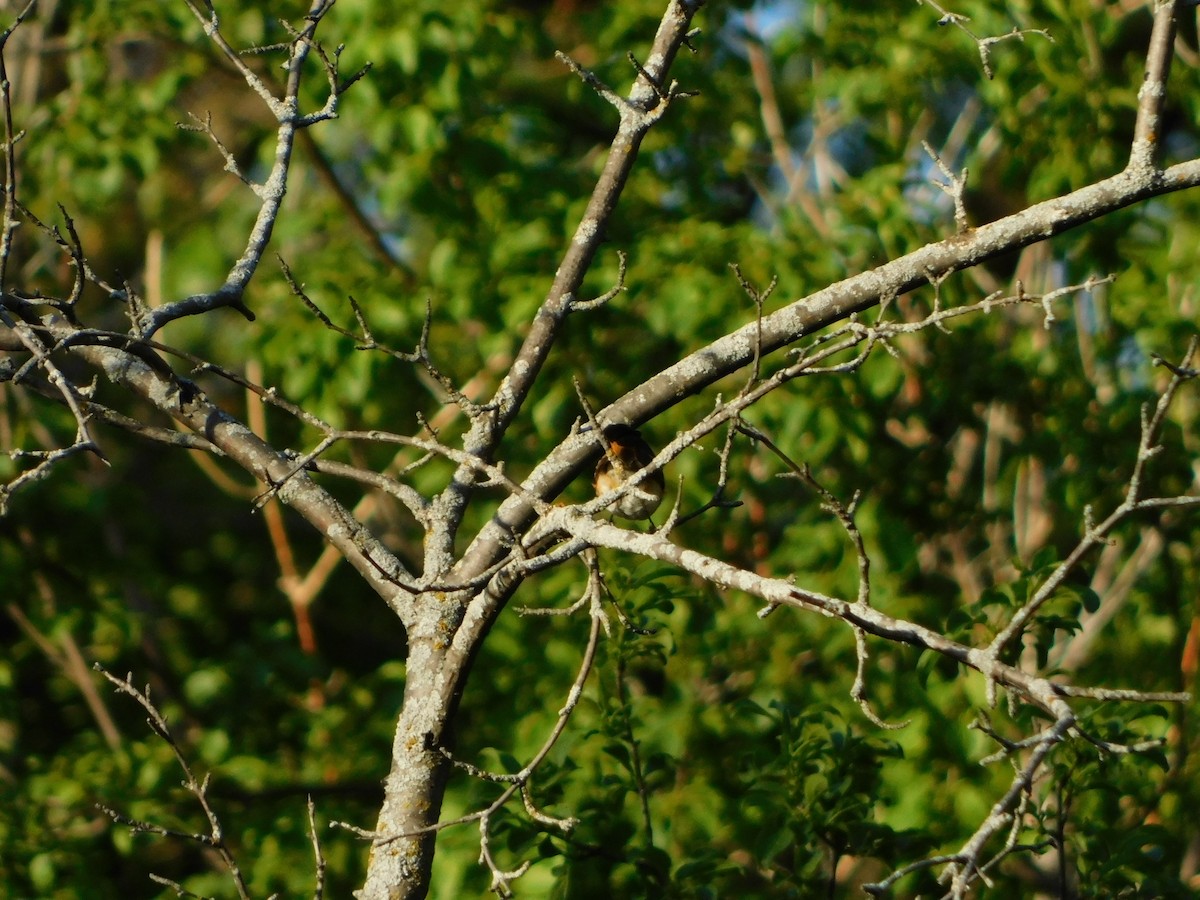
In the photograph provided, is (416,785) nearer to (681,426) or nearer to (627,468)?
(627,468)

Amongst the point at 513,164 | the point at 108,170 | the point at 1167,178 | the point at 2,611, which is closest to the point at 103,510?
the point at 2,611

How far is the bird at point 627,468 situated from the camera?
2520mm

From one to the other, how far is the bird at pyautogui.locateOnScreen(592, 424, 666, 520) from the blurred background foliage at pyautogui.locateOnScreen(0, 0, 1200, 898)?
0.26 meters

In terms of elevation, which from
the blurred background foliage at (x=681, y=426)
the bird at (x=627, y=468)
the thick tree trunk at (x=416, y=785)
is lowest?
the thick tree trunk at (x=416, y=785)

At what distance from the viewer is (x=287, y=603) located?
21.8 ft

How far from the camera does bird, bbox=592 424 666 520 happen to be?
252 centimetres

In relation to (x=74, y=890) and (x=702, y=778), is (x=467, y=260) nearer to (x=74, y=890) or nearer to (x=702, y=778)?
(x=702, y=778)

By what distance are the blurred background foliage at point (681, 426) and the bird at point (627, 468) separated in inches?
10.4

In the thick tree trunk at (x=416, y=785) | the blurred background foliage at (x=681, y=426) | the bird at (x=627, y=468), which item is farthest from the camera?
the blurred background foliage at (x=681, y=426)

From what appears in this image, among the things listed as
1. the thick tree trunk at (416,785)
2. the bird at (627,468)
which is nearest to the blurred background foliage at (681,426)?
the bird at (627,468)

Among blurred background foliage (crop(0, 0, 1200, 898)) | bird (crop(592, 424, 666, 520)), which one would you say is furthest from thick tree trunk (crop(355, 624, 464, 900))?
blurred background foliage (crop(0, 0, 1200, 898))

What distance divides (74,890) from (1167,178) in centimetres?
353

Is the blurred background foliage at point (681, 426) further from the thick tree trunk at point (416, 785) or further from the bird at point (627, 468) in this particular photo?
the thick tree trunk at point (416, 785)

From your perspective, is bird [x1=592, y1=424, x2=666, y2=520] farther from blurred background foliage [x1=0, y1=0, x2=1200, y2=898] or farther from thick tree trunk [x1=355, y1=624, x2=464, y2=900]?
thick tree trunk [x1=355, y1=624, x2=464, y2=900]
